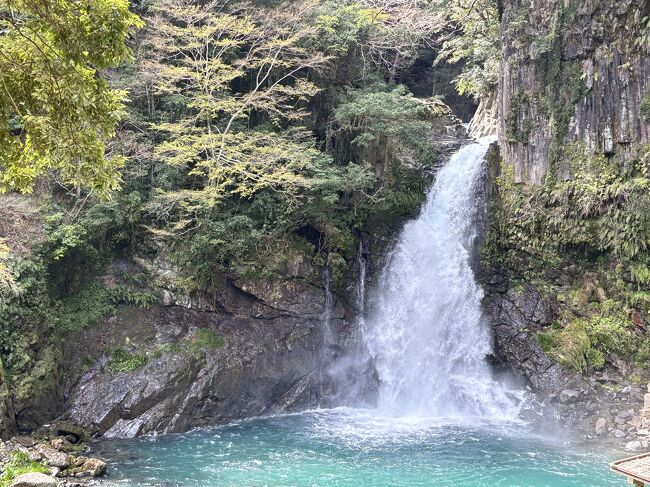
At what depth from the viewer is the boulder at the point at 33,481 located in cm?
876

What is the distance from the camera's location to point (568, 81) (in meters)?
16.2

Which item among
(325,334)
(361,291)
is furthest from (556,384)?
(325,334)

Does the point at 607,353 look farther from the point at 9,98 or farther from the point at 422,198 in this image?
the point at 9,98

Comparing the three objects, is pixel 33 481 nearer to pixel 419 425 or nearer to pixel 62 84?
pixel 62 84

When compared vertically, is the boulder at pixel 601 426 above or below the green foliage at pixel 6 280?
below

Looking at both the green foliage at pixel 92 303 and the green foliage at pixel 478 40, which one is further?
the green foliage at pixel 478 40

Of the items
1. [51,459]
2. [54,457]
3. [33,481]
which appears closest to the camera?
[33,481]

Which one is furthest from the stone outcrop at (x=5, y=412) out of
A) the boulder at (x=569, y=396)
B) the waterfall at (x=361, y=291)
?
the boulder at (x=569, y=396)

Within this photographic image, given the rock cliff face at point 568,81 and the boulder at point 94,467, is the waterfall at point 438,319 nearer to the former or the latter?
the rock cliff face at point 568,81

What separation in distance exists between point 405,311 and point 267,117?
8.75 meters

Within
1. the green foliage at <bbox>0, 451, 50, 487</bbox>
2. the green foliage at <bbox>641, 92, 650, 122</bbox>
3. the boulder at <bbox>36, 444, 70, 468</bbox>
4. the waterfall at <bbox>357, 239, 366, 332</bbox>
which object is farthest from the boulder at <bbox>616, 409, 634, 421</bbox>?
the green foliage at <bbox>0, 451, 50, 487</bbox>

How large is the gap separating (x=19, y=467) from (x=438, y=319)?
39.8ft

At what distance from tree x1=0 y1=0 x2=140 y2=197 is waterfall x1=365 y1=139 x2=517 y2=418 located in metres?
12.9

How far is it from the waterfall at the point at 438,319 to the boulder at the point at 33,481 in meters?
9.91
